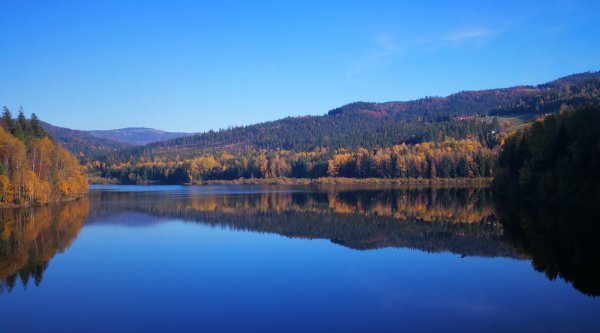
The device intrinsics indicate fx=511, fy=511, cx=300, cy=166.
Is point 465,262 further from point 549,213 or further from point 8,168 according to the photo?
point 8,168

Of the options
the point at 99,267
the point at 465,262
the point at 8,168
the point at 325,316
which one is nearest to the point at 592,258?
the point at 465,262

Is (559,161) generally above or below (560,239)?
above

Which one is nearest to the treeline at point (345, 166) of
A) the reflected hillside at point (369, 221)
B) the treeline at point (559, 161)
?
the treeline at point (559, 161)

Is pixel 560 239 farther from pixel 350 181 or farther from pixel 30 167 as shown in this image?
pixel 350 181

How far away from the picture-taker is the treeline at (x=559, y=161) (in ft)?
145

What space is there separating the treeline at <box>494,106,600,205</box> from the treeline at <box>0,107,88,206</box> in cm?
5475

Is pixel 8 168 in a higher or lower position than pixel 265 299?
higher

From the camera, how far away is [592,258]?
23.2 meters

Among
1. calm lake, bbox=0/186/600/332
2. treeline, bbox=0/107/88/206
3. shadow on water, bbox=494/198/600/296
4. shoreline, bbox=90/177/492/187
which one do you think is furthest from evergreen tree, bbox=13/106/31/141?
shoreline, bbox=90/177/492/187

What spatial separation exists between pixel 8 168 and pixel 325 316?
165 ft

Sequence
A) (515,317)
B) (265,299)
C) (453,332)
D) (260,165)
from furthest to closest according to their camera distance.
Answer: (260,165)
(265,299)
(515,317)
(453,332)

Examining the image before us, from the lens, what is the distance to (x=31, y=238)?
3362cm

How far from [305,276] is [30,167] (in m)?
49.0

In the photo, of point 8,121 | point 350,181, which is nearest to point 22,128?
point 8,121
